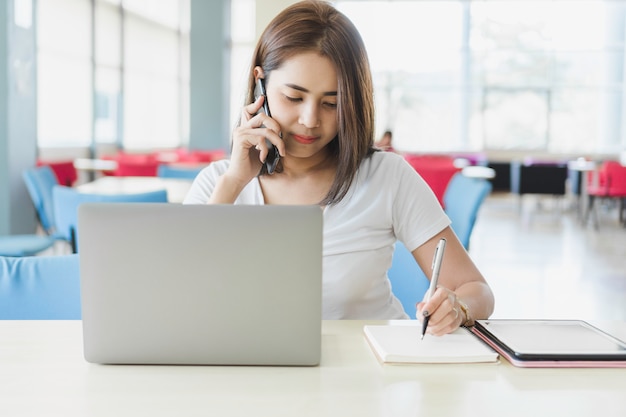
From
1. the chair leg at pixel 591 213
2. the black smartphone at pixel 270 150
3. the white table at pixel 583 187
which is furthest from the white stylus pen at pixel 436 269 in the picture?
the white table at pixel 583 187

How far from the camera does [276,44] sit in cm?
185

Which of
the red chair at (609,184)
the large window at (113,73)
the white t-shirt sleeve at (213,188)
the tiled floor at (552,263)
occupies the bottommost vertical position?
the tiled floor at (552,263)

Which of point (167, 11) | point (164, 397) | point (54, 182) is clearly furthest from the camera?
point (167, 11)

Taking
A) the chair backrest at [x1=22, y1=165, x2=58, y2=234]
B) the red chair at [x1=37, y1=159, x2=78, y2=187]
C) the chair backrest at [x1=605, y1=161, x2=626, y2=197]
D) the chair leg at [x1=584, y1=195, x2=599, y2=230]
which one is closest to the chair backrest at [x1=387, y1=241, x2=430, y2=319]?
the chair backrest at [x1=22, y1=165, x2=58, y2=234]

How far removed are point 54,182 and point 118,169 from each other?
5.38ft

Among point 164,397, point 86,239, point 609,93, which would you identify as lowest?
point 164,397

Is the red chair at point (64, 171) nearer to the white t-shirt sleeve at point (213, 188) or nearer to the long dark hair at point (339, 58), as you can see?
the white t-shirt sleeve at point (213, 188)

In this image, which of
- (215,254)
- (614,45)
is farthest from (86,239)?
(614,45)

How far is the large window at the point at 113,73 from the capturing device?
922cm

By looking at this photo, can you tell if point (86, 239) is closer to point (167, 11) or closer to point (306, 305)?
point (306, 305)

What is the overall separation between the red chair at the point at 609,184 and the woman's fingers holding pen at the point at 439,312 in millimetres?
9311

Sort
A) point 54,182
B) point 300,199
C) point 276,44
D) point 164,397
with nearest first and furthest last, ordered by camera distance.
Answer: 1. point 164,397
2. point 276,44
3. point 300,199
4. point 54,182

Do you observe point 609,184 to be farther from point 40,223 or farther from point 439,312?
point 439,312

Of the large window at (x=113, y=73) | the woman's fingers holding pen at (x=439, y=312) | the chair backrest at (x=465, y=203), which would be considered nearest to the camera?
the woman's fingers holding pen at (x=439, y=312)
